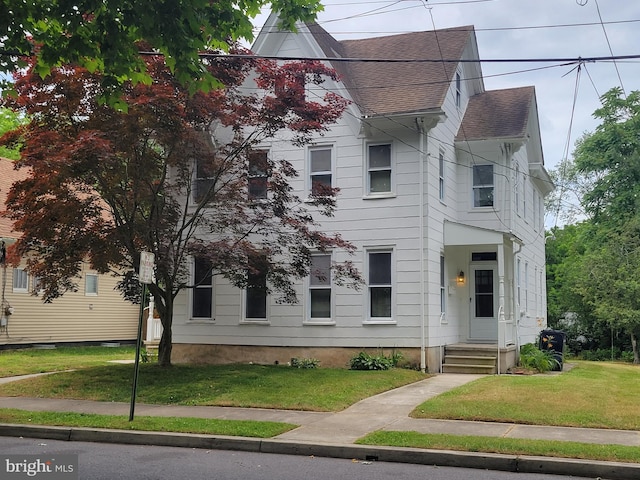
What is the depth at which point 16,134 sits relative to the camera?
1518 cm

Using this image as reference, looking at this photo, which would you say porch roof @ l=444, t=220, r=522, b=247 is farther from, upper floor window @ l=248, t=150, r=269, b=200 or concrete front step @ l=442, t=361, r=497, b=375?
upper floor window @ l=248, t=150, r=269, b=200

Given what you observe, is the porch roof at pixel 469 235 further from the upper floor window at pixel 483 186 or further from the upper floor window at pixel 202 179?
the upper floor window at pixel 202 179

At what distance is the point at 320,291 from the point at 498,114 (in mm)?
7832

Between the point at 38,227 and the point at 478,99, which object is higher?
the point at 478,99

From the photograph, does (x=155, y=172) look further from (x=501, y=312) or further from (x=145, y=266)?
(x=501, y=312)

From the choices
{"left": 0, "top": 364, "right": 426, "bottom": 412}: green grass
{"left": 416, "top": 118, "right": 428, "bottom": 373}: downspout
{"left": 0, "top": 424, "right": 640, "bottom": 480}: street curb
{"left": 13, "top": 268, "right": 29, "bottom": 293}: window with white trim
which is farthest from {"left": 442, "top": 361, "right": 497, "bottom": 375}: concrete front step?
{"left": 13, "top": 268, "right": 29, "bottom": 293}: window with white trim

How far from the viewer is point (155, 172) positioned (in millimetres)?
15125

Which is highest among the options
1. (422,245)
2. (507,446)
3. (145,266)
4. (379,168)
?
(379,168)

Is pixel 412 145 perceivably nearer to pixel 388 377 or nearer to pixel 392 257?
pixel 392 257

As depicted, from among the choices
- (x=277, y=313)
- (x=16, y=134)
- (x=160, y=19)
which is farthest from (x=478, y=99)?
(x=160, y=19)

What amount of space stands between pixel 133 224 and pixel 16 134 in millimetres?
3392

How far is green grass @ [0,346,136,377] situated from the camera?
1833cm

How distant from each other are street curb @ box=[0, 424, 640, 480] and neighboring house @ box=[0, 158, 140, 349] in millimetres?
14610

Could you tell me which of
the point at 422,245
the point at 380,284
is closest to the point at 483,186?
the point at 422,245
